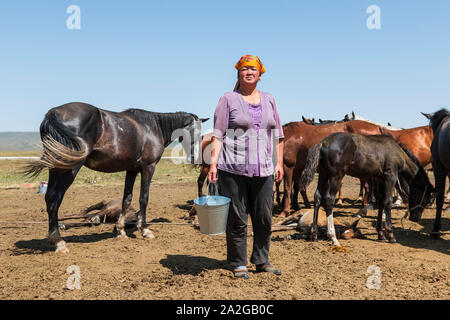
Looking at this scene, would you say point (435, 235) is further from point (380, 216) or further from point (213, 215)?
point (213, 215)

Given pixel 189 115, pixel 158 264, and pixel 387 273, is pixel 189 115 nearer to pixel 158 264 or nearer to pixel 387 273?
pixel 158 264

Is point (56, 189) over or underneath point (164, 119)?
underneath

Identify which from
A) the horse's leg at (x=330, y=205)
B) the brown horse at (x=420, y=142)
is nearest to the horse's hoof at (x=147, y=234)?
the horse's leg at (x=330, y=205)

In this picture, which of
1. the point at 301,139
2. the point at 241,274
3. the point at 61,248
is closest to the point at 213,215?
the point at 241,274

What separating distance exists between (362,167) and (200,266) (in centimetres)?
346

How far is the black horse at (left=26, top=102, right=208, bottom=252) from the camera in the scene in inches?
204

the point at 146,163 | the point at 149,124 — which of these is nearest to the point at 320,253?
the point at 146,163

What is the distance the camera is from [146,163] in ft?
21.9

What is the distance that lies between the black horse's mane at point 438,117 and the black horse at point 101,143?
4944 mm

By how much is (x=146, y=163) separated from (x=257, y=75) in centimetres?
345

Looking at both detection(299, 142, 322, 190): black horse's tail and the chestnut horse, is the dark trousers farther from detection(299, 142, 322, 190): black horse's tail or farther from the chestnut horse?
the chestnut horse

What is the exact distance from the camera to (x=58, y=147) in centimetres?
503

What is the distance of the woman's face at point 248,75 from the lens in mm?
3901

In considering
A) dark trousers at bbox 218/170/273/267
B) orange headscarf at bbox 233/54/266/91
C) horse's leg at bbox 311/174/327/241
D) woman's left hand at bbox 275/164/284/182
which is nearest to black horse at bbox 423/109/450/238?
horse's leg at bbox 311/174/327/241
